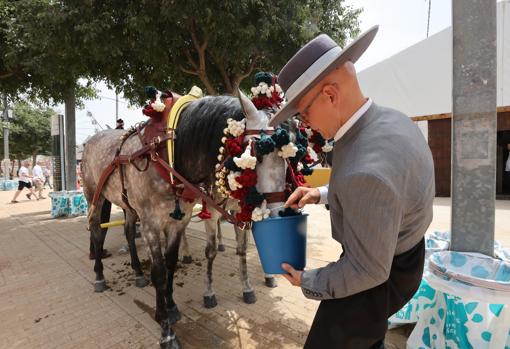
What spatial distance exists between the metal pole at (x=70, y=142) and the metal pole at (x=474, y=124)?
9882 mm

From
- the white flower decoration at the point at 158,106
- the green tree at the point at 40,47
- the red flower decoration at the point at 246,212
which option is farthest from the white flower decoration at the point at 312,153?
the green tree at the point at 40,47

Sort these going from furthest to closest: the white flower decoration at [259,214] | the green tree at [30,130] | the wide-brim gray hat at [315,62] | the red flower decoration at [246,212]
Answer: the green tree at [30,130] → the red flower decoration at [246,212] → the white flower decoration at [259,214] → the wide-brim gray hat at [315,62]

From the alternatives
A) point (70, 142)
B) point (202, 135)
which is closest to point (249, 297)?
point (202, 135)

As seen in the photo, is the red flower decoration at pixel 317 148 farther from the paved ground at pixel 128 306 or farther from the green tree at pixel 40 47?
the green tree at pixel 40 47

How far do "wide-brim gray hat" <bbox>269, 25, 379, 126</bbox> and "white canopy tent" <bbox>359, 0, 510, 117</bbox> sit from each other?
10.1 m

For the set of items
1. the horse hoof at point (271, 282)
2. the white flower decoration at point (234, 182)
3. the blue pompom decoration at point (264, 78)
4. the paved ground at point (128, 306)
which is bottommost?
the paved ground at point (128, 306)

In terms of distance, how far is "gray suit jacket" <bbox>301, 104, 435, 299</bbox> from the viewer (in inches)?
36.6

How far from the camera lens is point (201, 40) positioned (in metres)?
5.71

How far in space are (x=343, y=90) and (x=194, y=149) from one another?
161 centimetres

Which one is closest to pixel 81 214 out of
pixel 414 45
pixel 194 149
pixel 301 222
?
pixel 194 149

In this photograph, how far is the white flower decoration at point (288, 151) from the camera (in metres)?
1.69

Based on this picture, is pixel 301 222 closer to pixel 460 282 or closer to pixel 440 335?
pixel 460 282

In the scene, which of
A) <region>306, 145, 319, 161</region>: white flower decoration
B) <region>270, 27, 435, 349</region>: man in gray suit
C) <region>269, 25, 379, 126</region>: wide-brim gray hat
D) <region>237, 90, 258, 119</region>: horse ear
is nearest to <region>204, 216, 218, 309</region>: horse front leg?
<region>306, 145, 319, 161</region>: white flower decoration

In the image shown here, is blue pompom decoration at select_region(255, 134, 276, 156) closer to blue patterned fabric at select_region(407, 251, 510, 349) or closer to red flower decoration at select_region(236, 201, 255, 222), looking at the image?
red flower decoration at select_region(236, 201, 255, 222)
